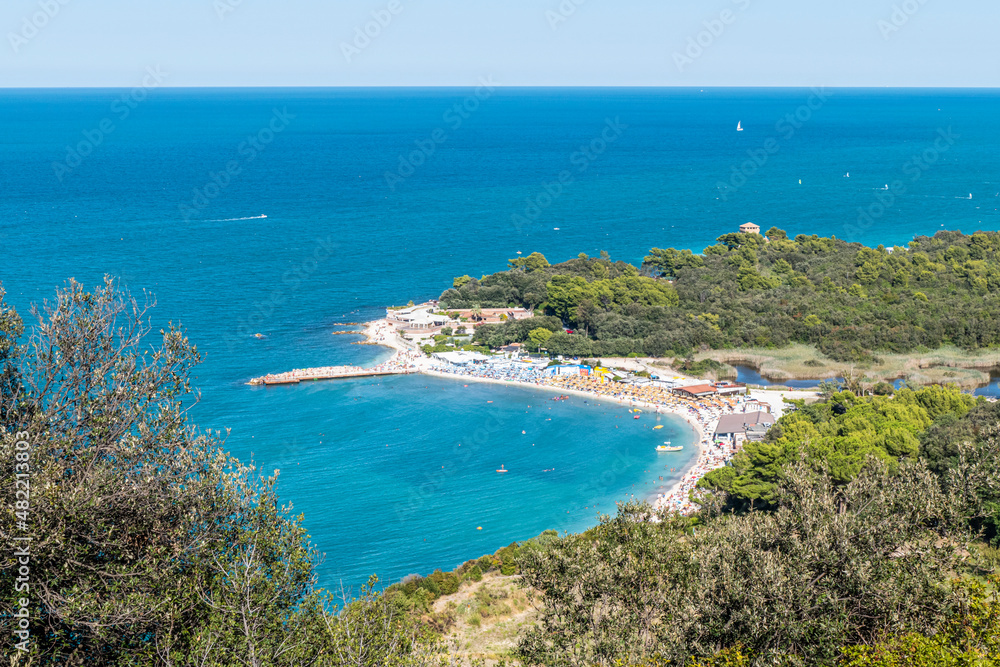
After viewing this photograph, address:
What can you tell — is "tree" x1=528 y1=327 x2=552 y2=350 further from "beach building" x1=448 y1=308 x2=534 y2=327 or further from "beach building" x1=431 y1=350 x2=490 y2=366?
"beach building" x1=448 y1=308 x2=534 y2=327

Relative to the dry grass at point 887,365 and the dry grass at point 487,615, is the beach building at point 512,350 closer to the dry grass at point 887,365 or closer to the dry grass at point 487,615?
the dry grass at point 887,365

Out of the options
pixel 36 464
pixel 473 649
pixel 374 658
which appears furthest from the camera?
pixel 473 649

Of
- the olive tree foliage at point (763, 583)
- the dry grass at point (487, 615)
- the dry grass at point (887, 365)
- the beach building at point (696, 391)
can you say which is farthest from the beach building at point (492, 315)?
the olive tree foliage at point (763, 583)

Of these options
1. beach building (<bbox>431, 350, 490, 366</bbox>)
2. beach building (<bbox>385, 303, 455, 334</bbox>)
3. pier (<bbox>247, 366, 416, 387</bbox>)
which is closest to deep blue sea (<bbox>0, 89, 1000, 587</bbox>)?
pier (<bbox>247, 366, 416, 387</bbox>)

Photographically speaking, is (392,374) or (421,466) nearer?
(421,466)

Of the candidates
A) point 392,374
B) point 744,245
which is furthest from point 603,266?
point 392,374

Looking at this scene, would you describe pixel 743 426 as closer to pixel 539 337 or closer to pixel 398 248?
pixel 539 337

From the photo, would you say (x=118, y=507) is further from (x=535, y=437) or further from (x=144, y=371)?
(x=535, y=437)

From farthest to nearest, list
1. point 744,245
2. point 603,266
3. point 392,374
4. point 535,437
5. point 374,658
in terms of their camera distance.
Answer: point 744,245 → point 603,266 → point 392,374 → point 535,437 → point 374,658
